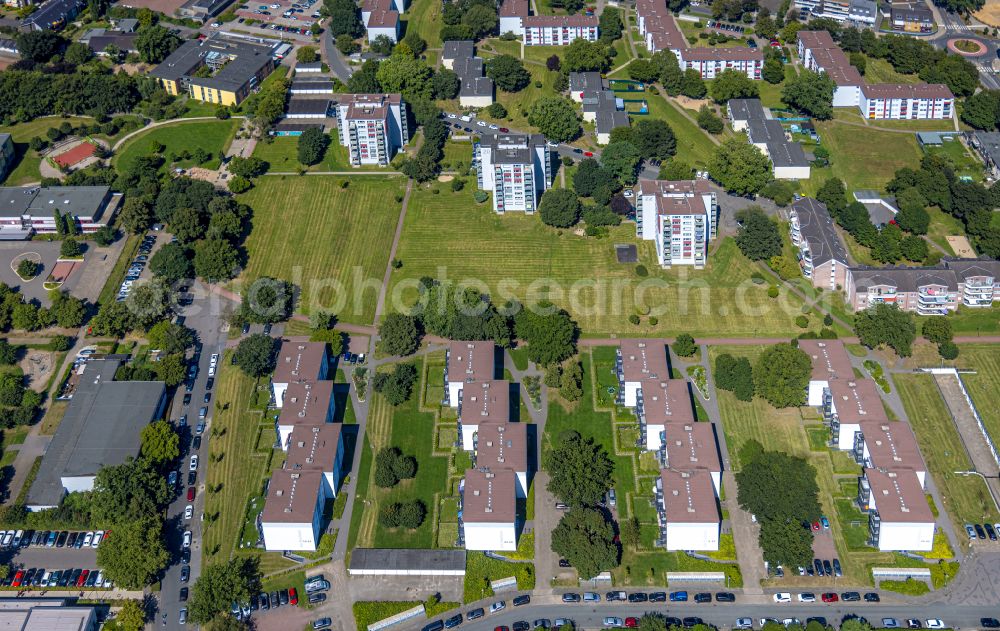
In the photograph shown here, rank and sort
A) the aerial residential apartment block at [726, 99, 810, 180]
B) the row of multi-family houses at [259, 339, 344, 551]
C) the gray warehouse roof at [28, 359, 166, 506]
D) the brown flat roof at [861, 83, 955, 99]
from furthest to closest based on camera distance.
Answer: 1. the brown flat roof at [861, 83, 955, 99]
2. the aerial residential apartment block at [726, 99, 810, 180]
3. the gray warehouse roof at [28, 359, 166, 506]
4. the row of multi-family houses at [259, 339, 344, 551]

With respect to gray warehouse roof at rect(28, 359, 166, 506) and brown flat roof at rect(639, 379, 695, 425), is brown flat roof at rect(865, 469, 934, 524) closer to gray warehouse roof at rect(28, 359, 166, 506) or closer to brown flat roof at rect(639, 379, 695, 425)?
brown flat roof at rect(639, 379, 695, 425)

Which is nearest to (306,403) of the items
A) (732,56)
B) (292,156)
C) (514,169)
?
(514,169)

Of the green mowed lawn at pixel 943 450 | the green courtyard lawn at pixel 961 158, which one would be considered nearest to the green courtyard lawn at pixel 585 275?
the green mowed lawn at pixel 943 450

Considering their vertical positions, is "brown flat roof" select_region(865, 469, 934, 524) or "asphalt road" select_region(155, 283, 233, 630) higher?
"brown flat roof" select_region(865, 469, 934, 524)

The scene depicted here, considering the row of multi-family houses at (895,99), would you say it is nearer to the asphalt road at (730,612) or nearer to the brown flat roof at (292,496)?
the asphalt road at (730,612)

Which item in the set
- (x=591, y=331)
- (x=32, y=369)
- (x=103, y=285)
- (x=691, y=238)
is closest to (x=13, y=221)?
(x=103, y=285)

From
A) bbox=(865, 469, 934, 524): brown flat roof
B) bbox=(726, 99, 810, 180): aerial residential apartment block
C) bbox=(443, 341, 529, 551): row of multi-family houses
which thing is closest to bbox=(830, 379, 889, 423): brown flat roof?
bbox=(865, 469, 934, 524): brown flat roof
